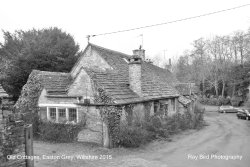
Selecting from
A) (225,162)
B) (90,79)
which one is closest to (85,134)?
(90,79)

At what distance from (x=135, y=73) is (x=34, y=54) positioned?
15.1 m

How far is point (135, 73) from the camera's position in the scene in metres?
16.5

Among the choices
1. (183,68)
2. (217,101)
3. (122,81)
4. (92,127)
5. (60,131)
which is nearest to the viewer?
(92,127)

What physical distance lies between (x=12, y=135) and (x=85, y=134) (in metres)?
6.35

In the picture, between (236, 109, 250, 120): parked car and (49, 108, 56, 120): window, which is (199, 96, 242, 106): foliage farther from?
(49, 108, 56, 120): window

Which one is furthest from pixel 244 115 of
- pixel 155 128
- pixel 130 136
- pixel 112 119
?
pixel 112 119

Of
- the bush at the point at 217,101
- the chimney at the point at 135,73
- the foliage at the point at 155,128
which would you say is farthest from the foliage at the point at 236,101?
the chimney at the point at 135,73

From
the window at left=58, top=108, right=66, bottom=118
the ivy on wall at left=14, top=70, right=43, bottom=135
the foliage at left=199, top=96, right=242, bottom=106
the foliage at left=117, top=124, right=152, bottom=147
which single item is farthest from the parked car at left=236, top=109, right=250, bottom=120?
the ivy on wall at left=14, top=70, right=43, bottom=135

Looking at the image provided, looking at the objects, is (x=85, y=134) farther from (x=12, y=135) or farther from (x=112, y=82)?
(x=12, y=135)

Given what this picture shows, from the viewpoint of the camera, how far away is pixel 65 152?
1240cm

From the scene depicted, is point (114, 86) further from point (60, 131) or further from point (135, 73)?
point (60, 131)

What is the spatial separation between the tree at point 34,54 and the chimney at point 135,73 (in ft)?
43.9

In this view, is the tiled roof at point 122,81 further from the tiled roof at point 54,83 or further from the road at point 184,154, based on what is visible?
the road at point 184,154

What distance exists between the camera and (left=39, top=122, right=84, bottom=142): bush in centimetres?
Result: 1441
